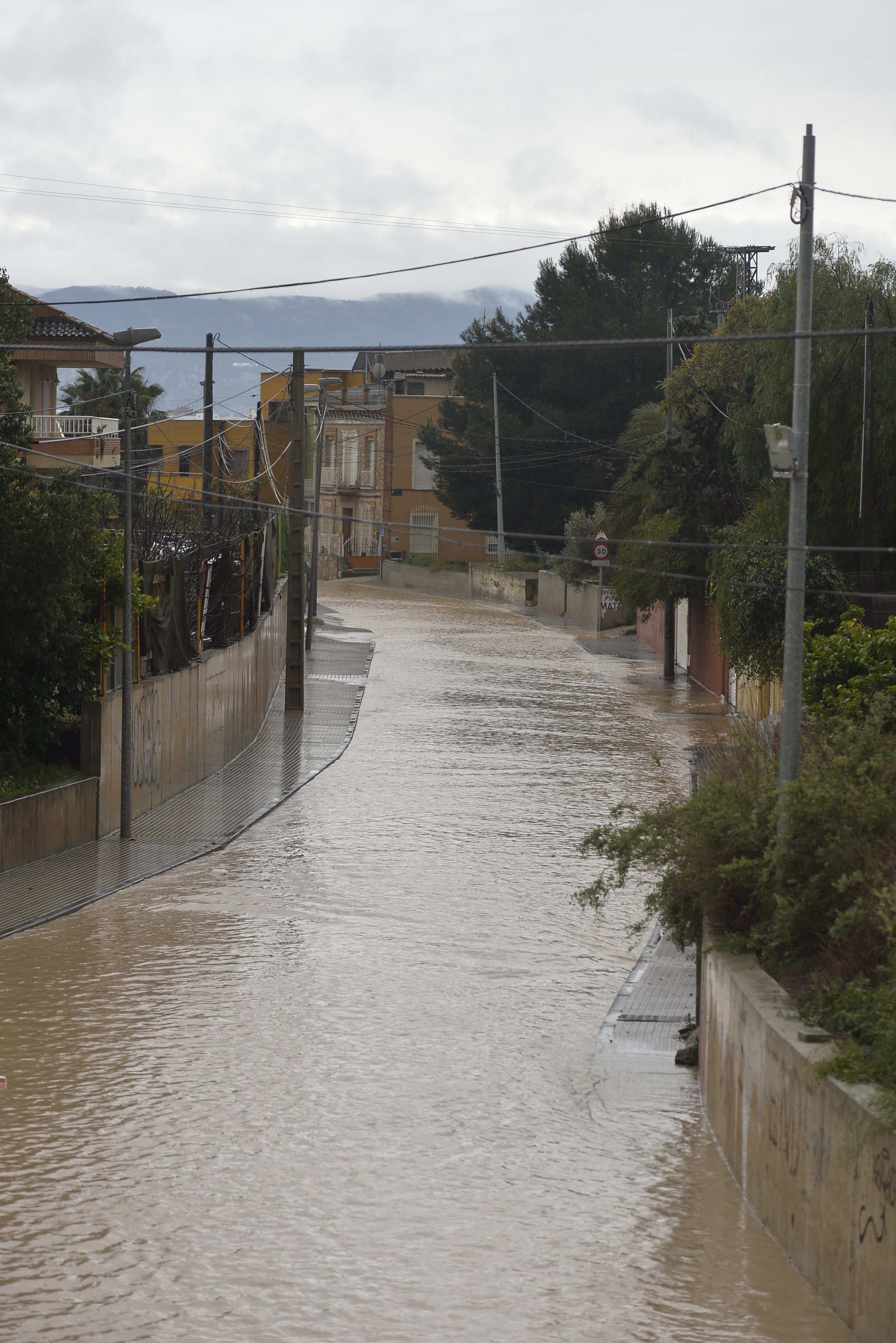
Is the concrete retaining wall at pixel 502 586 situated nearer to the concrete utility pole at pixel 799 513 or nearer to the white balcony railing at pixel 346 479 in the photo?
the white balcony railing at pixel 346 479

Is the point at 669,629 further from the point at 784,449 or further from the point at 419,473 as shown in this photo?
the point at 419,473

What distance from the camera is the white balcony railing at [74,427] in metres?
32.5

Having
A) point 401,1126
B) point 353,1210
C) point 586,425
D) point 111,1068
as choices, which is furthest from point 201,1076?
point 586,425

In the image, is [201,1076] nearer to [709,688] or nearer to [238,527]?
[238,527]

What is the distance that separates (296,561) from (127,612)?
1240 centimetres

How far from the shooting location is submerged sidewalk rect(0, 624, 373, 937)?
50.1ft

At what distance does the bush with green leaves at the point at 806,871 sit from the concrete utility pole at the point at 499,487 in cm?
5409

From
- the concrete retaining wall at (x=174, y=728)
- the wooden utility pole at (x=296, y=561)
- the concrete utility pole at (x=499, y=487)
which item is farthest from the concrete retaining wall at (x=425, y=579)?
the concrete retaining wall at (x=174, y=728)

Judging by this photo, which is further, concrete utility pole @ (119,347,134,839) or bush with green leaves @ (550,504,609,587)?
bush with green leaves @ (550,504,609,587)

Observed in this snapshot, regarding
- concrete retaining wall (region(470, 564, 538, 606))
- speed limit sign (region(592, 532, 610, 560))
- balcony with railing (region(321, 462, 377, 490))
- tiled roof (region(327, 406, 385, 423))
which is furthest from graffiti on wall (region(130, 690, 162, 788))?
tiled roof (region(327, 406, 385, 423))

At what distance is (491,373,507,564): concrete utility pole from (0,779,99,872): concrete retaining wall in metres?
47.2

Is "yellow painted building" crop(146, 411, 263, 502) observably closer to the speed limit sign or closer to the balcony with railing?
the balcony with railing

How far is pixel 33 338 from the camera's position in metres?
33.7

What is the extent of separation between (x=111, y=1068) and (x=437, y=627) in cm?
4437
